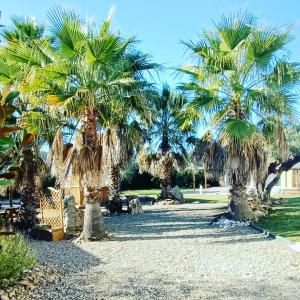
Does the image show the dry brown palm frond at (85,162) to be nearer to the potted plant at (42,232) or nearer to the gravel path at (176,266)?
the gravel path at (176,266)

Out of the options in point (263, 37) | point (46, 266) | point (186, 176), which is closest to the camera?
point (46, 266)

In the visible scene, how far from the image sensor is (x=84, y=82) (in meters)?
10.7

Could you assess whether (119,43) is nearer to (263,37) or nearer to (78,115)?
(78,115)

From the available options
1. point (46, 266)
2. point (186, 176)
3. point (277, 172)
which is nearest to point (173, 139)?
point (277, 172)

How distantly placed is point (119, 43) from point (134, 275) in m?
6.44

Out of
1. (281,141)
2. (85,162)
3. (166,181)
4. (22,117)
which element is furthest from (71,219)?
(166,181)

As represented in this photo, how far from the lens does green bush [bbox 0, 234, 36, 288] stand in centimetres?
625

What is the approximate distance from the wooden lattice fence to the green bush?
478 centimetres

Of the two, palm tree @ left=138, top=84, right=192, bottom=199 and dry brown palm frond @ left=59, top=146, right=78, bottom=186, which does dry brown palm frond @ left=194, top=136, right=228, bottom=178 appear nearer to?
dry brown palm frond @ left=59, top=146, right=78, bottom=186

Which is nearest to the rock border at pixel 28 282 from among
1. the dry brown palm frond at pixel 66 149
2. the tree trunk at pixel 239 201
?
the dry brown palm frond at pixel 66 149

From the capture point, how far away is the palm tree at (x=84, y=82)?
1050cm

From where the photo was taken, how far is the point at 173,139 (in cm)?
2325

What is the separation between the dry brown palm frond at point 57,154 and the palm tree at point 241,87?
497 centimetres

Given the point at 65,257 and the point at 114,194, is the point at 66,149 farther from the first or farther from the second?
the point at 114,194
